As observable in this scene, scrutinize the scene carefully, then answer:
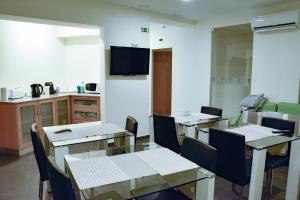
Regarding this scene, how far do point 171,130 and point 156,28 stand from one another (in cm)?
414

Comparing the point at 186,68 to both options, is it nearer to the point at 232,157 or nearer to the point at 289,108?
the point at 289,108

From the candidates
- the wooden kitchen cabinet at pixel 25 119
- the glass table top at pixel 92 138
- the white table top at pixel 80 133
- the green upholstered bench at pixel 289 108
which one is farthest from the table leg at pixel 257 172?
the wooden kitchen cabinet at pixel 25 119

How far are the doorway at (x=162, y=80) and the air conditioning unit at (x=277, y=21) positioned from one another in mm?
2821

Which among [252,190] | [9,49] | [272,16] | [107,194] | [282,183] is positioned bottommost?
[282,183]

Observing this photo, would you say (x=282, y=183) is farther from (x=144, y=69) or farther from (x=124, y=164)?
(x=144, y=69)

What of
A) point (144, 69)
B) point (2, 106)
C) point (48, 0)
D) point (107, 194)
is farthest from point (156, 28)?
point (107, 194)

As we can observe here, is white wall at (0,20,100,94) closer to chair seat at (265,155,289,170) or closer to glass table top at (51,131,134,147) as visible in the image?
glass table top at (51,131,134,147)

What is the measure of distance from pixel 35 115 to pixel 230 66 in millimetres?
4214

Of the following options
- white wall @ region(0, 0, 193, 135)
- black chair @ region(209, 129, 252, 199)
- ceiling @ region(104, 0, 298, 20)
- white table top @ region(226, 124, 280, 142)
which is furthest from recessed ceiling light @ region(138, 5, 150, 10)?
black chair @ region(209, 129, 252, 199)

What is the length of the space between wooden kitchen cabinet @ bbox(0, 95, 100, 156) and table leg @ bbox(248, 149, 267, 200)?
2.66m

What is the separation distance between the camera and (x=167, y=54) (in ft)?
22.1

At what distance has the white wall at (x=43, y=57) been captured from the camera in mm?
4504

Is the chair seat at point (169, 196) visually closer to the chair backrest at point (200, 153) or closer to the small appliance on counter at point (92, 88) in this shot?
the chair backrest at point (200, 153)

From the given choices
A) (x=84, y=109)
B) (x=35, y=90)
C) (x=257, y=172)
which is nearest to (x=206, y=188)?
(x=257, y=172)
